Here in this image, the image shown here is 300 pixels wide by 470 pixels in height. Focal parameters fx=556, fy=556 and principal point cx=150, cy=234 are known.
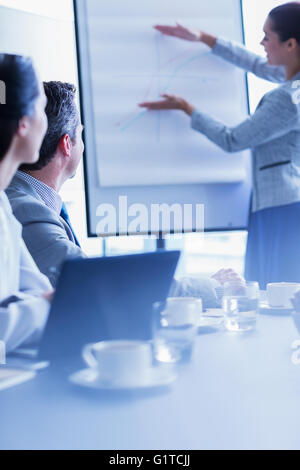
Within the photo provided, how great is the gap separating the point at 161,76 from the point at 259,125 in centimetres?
49

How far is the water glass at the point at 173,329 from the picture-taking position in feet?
2.49

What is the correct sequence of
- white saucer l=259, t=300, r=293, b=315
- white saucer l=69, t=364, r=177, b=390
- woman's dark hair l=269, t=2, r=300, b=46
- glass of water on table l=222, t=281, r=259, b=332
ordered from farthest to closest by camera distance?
woman's dark hair l=269, t=2, r=300, b=46 → white saucer l=259, t=300, r=293, b=315 → glass of water on table l=222, t=281, r=259, b=332 → white saucer l=69, t=364, r=177, b=390

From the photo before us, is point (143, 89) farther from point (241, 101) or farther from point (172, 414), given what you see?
point (172, 414)

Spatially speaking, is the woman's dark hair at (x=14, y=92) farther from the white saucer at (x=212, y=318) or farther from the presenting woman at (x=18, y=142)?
the white saucer at (x=212, y=318)

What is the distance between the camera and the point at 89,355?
0.71 metres

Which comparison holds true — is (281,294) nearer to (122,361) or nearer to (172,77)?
(122,361)

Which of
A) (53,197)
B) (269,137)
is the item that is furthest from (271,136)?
(53,197)

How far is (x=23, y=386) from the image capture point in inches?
26.7

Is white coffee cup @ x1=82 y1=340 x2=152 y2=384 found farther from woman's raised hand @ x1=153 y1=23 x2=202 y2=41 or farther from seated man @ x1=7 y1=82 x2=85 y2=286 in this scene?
woman's raised hand @ x1=153 y1=23 x2=202 y2=41

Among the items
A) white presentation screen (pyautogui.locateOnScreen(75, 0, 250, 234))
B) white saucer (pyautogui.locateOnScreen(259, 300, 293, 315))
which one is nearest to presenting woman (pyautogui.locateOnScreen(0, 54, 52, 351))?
white saucer (pyautogui.locateOnScreen(259, 300, 293, 315))

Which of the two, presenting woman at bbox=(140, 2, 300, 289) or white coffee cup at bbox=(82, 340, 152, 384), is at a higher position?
presenting woman at bbox=(140, 2, 300, 289)

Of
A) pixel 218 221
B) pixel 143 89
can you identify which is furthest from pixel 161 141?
pixel 218 221

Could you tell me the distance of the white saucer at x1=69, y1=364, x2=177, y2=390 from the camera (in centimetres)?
62

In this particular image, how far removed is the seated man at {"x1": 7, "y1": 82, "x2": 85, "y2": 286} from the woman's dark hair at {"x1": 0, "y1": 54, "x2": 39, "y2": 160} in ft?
1.40
